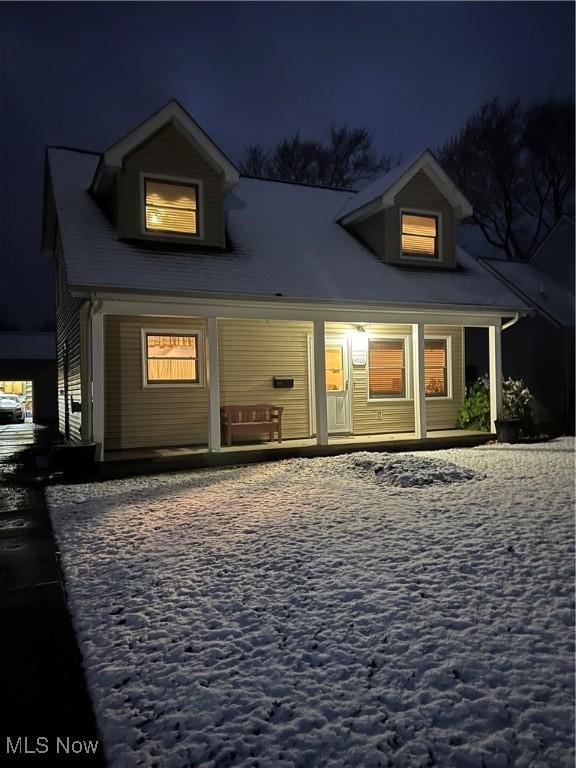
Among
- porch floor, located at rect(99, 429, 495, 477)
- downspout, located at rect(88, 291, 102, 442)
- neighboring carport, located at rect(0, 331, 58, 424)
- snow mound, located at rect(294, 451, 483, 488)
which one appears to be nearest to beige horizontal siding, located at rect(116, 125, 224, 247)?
downspout, located at rect(88, 291, 102, 442)

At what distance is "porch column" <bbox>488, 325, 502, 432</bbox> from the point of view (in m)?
11.4

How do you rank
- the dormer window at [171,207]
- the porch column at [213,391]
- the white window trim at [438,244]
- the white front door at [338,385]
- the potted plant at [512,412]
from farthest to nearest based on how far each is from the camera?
the white window trim at [438,244] → the white front door at [338,385] → the potted plant at [512,412] → the dormer window at [171,207] → the porch column at [213,391]

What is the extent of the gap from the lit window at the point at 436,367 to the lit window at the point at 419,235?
2.16 m

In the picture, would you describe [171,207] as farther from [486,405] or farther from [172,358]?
[486,405]

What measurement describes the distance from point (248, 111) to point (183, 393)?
8528 centimetres

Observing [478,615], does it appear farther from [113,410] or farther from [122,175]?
[122,175]

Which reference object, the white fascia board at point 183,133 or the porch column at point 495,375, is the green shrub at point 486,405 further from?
the white fascia board at point 183,133

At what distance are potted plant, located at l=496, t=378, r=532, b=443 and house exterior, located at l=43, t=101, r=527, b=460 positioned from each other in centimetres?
39

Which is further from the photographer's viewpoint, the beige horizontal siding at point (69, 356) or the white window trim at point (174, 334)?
the beige horizontal siding at point (69, 356)

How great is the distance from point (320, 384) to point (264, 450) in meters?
1.69

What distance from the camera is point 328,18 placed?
42.0 meters

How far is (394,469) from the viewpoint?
24.7 feet

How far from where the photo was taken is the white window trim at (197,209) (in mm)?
9992

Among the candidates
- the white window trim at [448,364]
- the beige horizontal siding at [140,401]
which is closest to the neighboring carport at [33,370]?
the beige horizontal siding at [140,401]
